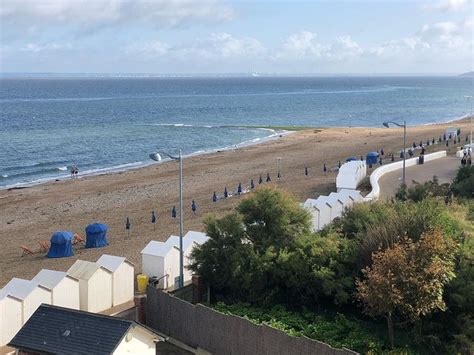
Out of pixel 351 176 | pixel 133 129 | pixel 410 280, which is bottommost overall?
pixel 133 129

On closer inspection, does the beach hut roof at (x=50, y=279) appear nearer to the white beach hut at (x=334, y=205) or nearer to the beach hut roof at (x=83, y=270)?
the beach hut roof at (x=83, y=270)

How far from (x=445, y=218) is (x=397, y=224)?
6.26 feet

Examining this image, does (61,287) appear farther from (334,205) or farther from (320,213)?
(334,205)

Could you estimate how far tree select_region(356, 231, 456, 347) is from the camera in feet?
47.9

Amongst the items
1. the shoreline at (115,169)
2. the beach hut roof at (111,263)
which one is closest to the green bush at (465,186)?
the beach hut roof at (111,263)

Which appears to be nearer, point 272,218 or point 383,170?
point 272,218

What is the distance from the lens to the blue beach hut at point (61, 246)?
27.1 m

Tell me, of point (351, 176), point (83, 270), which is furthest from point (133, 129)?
point (83, 270)

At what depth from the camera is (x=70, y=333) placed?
44.9 feet

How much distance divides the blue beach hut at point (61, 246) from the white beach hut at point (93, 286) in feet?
25.4

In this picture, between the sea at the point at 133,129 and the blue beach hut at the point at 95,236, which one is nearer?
the blue beach hut at the point at 95,236

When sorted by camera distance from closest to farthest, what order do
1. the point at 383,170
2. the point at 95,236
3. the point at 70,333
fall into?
the point at 70,333 → the point at 95,236 → the point at 383,170

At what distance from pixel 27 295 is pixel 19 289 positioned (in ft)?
1.56

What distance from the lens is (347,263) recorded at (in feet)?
59.3
